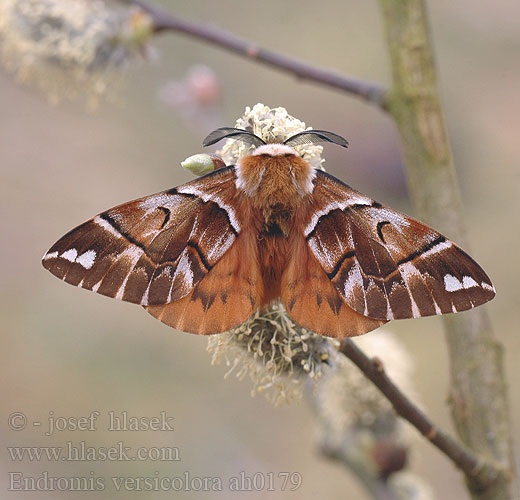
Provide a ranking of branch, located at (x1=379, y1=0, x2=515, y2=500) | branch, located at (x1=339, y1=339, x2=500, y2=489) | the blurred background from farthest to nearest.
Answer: the blurred background, branch, located at (x1=379, y1=0, x2=515, y2=500), branch, located at (x1=339, y1=339, x2=500, y2=489)

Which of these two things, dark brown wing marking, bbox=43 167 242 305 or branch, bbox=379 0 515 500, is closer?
dark brown wing marking, bbox=43 167 242 305

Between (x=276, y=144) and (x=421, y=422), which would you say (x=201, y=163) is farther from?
(x=421, y=422)

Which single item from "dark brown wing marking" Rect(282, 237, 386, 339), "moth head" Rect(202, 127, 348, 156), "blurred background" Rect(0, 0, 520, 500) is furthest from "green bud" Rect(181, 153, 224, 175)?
"blurred background" Rect(0, 0, 520, 500)

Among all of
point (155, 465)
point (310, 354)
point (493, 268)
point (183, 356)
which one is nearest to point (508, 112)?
point (493, 268)

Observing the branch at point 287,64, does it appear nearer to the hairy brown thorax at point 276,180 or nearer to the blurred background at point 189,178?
the hairy brown thorax at point 276,180

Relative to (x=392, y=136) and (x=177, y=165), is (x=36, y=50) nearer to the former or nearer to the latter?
(x=177, y=165)

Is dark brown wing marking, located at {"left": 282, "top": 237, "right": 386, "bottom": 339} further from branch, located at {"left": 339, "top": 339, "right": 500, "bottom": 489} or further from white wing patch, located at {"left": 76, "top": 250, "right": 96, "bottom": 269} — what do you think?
white wing patch, located at {"left": 76, "top": 250, "right": 96, "bottom": 269}

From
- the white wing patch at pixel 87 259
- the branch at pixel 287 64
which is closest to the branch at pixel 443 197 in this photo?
the branch at pixel 287 64
